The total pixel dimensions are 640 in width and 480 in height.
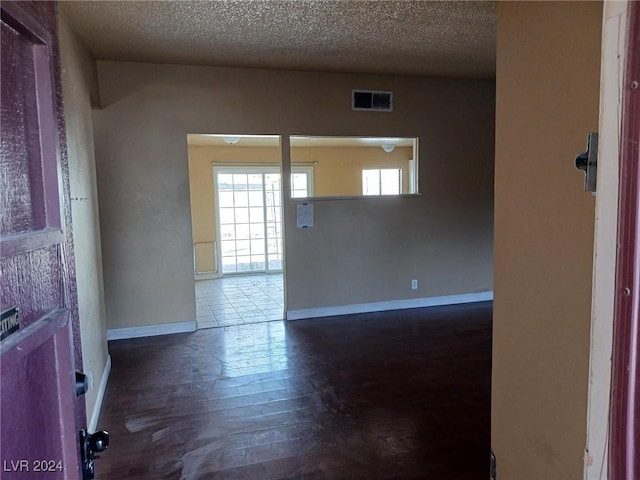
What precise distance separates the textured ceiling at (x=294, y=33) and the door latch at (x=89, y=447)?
8.78 ft

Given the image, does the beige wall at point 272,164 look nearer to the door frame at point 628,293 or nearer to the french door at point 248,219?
the french door at point 248,219

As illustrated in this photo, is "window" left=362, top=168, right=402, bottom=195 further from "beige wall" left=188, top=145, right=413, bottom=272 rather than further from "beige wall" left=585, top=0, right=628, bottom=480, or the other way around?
"beige wall" left=585, top=0, right=628, bottom=480

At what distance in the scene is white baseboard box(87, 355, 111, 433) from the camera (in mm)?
2633

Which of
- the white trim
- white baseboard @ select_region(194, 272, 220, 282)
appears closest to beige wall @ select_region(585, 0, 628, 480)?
the white trim

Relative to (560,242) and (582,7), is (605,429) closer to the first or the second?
(560,242)

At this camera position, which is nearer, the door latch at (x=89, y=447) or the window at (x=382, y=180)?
the door latch at (x=89, y=447)

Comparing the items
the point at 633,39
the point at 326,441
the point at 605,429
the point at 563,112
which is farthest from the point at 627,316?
the point at 326,441

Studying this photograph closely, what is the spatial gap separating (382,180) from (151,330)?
5275 mm

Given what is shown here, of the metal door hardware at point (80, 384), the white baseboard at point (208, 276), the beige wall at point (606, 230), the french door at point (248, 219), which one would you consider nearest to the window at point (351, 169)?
the french door at point (248, 219)

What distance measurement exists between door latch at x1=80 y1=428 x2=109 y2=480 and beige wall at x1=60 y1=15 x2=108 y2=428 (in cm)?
151

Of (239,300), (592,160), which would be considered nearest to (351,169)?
(239,300)

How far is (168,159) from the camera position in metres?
4.34

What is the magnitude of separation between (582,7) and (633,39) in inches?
15.6

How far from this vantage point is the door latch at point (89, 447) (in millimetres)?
850
